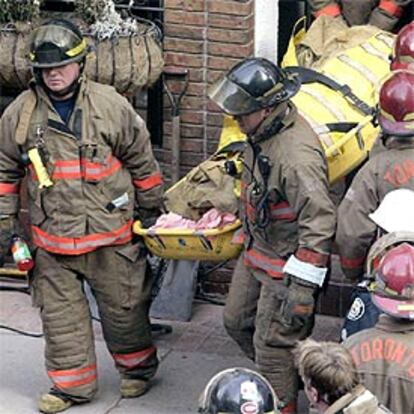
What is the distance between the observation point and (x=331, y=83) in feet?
25.5

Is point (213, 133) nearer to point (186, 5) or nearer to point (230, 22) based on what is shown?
point (230, 22)

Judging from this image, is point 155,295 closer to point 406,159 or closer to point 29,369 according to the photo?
Result: point 29,369

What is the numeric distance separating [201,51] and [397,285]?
3657mm

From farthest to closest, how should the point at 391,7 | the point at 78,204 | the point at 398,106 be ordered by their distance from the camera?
the point at 391,7 < the point at 78,204 < the point at 398,106

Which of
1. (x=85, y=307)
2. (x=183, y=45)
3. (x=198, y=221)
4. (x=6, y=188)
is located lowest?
(x=85, y=307)

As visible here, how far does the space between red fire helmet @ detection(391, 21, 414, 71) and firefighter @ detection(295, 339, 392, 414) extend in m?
2.51

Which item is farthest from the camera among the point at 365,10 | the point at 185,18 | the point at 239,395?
the point at 185,18

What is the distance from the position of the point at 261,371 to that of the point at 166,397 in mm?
852

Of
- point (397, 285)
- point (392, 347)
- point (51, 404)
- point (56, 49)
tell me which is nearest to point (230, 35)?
point (56, 49)

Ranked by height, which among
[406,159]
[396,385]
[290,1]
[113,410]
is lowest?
[113,410]

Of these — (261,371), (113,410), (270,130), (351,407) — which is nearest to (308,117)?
(270,130)

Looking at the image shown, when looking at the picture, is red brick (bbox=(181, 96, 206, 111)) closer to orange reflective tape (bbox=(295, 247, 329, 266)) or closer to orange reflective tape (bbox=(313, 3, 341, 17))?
orange reflective tape (bbox=(313, 3, 341, 17))

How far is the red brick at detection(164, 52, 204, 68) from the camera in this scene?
9.07 metres

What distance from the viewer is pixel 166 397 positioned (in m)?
8.12
